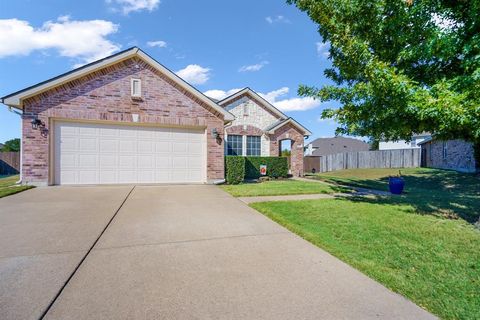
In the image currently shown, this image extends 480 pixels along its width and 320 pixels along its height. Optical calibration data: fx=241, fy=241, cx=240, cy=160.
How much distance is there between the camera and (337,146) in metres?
47.8

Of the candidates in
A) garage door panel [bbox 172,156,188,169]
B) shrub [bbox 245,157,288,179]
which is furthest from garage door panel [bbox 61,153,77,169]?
shrub [bbox 245,157,288,179]

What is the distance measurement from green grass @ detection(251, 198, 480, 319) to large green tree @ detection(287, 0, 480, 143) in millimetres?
2097

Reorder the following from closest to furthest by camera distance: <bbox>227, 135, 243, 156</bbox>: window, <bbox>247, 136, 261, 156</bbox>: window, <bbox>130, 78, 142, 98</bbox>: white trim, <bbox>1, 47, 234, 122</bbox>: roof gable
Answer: <bbox>1, 47, 234, 122</bbox>: roof gable < <bbox>130, 78, 142, 98</bbox>: white trim < <bbox>227, 135, 243, 156</bbox>: window < <bbox>247, 136, 261, 156</bbox>: window

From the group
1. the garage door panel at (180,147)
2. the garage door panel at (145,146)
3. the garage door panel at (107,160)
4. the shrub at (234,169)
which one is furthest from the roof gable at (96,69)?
the garage door panel at (107,160)

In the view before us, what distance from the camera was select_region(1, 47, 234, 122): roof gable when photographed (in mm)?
8883

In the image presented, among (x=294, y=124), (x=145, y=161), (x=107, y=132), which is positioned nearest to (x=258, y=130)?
(x=294, y=124)

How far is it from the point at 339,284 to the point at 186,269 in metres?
1.77

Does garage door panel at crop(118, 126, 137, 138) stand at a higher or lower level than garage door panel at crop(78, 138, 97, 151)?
higher

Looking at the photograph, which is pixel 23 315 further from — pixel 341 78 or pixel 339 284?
pixel 341 78

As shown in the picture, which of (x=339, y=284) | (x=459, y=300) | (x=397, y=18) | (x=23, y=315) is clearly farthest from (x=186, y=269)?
(x=397, y=18)

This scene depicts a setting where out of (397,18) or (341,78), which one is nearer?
(397,18)

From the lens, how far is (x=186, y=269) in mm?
2934

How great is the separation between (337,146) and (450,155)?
90.1ft

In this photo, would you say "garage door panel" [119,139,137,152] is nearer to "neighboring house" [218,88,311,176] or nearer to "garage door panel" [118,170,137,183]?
"garage door panel" [118,170,137,183]
